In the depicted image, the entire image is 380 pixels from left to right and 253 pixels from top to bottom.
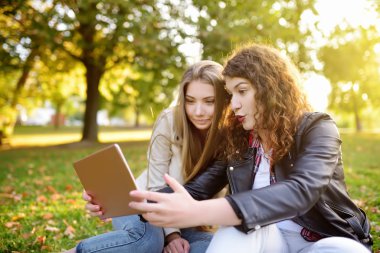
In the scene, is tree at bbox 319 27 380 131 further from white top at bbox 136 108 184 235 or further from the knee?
the knee

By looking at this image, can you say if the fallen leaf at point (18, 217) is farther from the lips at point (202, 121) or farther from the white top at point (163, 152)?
the lips at point (202, 121)

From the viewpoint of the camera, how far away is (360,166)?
973 cm

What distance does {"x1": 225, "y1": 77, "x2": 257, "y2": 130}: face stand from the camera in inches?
98.3

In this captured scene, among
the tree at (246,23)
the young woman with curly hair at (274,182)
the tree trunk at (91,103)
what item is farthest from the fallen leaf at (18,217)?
the tree trunk at (91,103)

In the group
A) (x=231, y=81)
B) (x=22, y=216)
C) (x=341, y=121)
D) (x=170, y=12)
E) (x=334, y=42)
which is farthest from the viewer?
(x=341, y=121)

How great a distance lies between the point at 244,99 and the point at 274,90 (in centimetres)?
19

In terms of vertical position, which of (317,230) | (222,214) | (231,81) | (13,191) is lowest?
(13,191)

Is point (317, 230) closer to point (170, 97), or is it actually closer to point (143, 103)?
point (170, 97)

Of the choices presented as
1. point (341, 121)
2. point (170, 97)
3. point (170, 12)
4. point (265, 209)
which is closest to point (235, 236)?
point (265, 209)

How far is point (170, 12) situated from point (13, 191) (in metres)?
7.75

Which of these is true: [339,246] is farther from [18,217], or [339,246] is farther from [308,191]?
[18,217]

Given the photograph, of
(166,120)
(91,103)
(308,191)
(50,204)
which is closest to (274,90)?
(308,191)

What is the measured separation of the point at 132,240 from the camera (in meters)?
2.85

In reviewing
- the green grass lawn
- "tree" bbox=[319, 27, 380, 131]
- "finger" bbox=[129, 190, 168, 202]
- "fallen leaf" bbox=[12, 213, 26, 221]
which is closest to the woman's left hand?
"finger" bbox=[129, 190, 168, 202]
